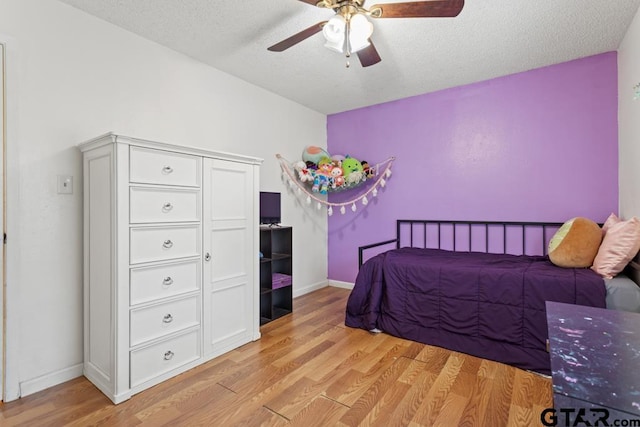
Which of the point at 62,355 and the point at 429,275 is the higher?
the point at 429,275

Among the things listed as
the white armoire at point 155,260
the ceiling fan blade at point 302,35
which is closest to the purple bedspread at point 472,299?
the white armoire at point 155,260

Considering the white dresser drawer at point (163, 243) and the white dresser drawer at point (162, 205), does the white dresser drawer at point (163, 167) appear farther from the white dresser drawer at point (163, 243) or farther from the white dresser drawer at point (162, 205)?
the white dresser drawer at point (163, 243)

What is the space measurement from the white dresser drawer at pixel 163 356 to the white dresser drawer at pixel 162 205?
30.0 inches

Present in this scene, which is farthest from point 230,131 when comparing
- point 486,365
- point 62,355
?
point 486,365

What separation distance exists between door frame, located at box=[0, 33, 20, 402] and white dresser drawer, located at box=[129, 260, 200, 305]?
62 cm

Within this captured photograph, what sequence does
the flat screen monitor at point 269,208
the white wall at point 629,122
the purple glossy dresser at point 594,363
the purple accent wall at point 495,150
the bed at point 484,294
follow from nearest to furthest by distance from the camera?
the purple glossy dresser at point 594,363, the bed at point 484,294, the white wall at point 629,122, the purple accent wall at point 495,150, the flat screen monitor at point 269,208

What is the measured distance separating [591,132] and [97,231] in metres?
3.78

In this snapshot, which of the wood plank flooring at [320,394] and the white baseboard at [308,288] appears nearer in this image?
the wood plank flooring at [320,394]

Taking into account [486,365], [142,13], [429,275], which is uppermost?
[142,13]

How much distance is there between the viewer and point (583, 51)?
2523 mm

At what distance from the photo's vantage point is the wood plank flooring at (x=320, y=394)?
1.54m

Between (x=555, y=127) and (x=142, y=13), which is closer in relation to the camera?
(x=142, y=13)

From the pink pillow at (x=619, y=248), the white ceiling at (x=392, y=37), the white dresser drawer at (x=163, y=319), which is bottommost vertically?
the white dresser drawer at (x=163, y=319)

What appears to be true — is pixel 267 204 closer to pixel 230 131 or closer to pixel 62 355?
pixel 230 131
